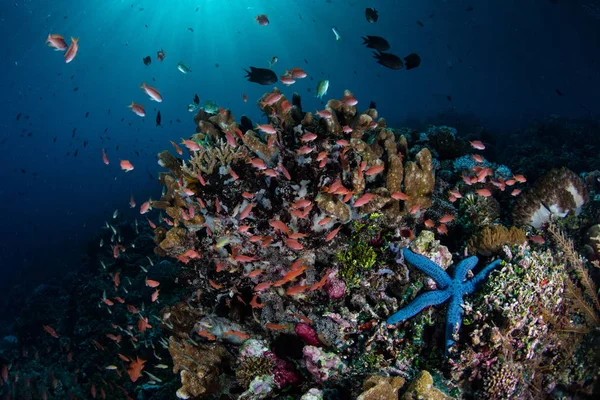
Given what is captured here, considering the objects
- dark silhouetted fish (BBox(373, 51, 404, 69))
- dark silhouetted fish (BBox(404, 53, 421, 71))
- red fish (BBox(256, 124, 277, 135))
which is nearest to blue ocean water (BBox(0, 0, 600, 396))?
dark silhouetted fish (BBox(373, 51, 404, 69))

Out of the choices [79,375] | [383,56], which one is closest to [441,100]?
[383,56]

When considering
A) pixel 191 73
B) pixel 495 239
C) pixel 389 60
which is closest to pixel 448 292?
pixel 495 239

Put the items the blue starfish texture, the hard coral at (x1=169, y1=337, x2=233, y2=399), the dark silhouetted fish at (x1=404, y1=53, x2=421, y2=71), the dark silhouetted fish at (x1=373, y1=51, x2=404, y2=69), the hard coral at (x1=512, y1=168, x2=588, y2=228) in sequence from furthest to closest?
the dark silhouetted fish at (x1=404, y1=53, x2=421, y2=71)
the dark silhouetted fish at (x1=373, y1=51, x2=404, y2=69)
the hard coral at (x1=512, y1=168, x2=588, y2=228)
the hard coral at (x1=169, y1=337, x2=233, y2=399)
the blue starfish texture

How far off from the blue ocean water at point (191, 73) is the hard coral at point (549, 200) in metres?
18.5

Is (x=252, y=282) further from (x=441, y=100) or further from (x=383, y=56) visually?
(x=441, y=100)

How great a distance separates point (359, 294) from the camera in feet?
15.9

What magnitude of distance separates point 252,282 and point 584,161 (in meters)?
15.2

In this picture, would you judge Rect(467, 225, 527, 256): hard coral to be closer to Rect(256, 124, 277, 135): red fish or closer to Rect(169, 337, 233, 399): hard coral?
Rect(256, 124, 277, 135): red fish

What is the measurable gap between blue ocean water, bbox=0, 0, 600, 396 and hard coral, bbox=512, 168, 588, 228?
729 inches

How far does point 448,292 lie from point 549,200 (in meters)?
3.97

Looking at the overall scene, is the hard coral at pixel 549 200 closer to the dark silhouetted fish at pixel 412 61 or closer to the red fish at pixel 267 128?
the dark silhouetted fish at pixel 412 61

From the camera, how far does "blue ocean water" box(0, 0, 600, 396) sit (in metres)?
40.1

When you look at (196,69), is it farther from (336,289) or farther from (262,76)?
(336,289)

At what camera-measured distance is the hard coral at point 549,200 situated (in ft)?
20.5
